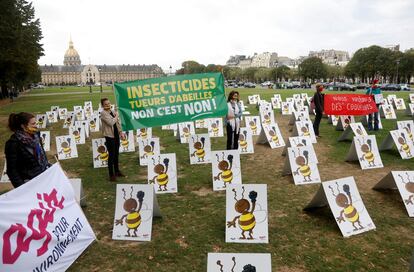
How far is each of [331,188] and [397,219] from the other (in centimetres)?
148

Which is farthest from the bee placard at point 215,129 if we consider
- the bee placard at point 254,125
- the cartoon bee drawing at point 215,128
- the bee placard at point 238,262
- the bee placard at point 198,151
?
the bee placard at point 238,262

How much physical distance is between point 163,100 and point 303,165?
12.7ft

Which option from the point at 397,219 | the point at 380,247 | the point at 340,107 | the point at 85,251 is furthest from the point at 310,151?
the point at 85,251

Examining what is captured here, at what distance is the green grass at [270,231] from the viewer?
447 cm

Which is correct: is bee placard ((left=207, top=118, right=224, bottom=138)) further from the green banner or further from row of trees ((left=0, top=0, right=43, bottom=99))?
row of trees ((left=0, top=0, right=43, bottom=99))

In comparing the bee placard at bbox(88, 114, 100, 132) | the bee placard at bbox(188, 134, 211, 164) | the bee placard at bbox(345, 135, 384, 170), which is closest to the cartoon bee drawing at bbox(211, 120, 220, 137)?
the bee placard at bbox(188, 134, 211, 164)

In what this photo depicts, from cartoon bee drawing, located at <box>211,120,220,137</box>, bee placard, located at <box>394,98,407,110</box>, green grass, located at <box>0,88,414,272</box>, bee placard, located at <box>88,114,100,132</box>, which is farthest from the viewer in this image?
bee placard, located at <box>394,98,407,110</box>

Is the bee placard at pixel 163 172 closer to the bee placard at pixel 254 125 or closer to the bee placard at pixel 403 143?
the bee placard at pixel 403 143

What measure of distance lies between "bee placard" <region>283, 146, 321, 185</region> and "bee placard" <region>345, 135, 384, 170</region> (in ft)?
5.96

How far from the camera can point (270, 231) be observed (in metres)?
5.32

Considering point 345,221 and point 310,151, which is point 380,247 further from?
point 310,151

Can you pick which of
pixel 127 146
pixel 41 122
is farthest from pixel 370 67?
pixel 127 146

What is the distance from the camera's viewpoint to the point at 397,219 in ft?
18.6

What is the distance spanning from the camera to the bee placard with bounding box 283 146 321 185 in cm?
747
